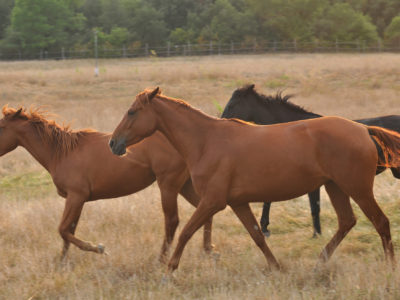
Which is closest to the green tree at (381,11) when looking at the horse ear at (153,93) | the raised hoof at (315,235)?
the raised hoof at (315,235)

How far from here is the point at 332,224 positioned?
6828mm

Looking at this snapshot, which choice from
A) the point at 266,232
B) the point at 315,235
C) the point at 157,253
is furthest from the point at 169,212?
the point at 315,235

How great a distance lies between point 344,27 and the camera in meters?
58.6

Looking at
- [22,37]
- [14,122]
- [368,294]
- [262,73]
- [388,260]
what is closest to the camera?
[368,294]

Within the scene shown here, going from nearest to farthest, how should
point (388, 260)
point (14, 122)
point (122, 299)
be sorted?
point (122, 299) → point (388, 260) → point (14, 122)

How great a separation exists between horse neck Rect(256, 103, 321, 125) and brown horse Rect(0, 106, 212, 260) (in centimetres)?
175

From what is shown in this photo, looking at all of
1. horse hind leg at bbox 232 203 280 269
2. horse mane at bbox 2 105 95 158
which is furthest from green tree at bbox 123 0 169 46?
horse hind leg at bbox 232 203 280 269

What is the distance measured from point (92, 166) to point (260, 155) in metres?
1.96

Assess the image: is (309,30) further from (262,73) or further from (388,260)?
(388,260)

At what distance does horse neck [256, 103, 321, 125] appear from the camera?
22.5 feet

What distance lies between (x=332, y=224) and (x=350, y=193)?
2.32 meters

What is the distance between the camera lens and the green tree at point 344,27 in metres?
57.7

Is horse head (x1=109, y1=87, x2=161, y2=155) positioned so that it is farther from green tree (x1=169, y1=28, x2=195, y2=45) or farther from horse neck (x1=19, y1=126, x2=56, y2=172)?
green tree (x1=169, y1=28, x2=195, y2=45)

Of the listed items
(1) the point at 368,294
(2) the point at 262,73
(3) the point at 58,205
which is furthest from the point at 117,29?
(1) the point at 368,294
